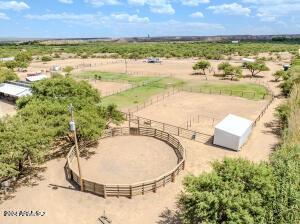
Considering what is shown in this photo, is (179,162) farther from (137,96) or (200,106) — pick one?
(137,96)

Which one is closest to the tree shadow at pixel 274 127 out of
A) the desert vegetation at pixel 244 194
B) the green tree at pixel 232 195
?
the desert vegetation at pixel 244 194

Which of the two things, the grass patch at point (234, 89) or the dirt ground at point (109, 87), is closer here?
the grass patch at point (234, 89)

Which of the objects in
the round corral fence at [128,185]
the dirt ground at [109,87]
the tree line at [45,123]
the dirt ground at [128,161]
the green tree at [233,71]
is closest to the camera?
the round corral fence at [128,185]

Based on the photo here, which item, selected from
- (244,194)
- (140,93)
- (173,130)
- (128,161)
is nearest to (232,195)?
(244,194)

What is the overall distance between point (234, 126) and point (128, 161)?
11.3 metres

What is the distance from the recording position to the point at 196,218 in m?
13.4

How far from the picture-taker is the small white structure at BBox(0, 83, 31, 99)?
143 ft

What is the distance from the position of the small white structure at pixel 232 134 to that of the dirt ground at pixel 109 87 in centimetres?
2708

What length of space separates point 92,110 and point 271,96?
3308 centimetres

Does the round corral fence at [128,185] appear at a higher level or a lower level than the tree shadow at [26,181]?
higher

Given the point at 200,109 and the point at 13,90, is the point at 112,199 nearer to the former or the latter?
the point at 200,109

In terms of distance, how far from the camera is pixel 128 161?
23938 mm

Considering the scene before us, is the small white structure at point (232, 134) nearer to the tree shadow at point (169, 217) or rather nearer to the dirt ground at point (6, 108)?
the tree shadow at point (169, 217)

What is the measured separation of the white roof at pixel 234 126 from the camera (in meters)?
26.1
